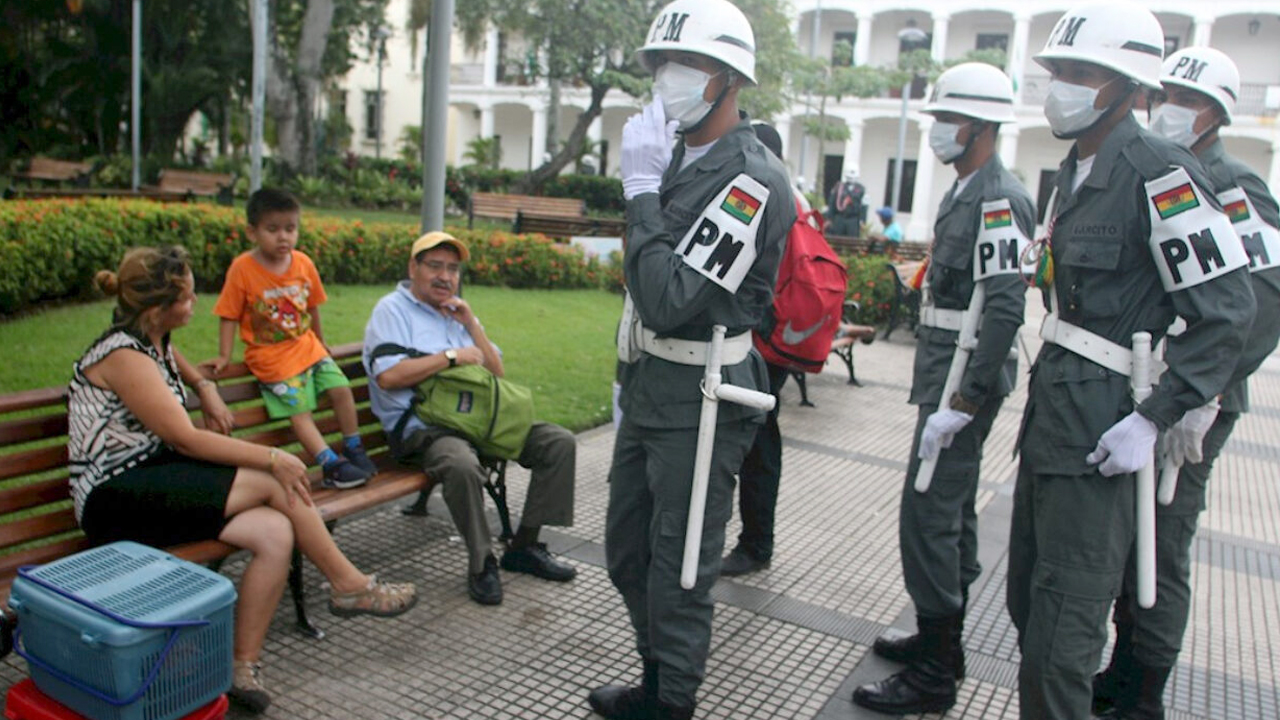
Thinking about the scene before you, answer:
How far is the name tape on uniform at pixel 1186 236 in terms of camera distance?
2.60 metres

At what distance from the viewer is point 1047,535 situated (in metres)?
2.82

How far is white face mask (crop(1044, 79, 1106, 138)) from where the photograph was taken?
291 cm

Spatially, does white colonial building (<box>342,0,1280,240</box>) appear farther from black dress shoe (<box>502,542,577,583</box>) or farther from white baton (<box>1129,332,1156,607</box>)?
white baton (<box>1129,332,1156,607</box>)

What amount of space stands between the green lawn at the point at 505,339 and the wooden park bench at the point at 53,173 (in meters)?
14.2

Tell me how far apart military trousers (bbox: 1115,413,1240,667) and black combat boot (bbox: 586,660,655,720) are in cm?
165

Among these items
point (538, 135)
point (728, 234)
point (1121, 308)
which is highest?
point (538, 135)

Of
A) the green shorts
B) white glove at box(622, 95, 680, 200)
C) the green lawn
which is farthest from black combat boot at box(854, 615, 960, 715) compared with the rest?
the green lawn

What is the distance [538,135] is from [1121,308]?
41559 millimetres

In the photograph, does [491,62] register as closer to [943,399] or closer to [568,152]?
[568,152]

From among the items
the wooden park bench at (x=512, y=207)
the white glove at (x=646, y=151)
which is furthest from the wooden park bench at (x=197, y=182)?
the white glove at (x=646, y=151)

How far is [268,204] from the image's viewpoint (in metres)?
4.59

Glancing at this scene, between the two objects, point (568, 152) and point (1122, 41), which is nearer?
point (1122, 41)

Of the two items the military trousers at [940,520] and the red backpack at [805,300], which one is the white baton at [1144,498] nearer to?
the military trousers at [940,520]

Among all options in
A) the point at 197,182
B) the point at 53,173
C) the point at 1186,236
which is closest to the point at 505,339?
the point at 1186,236
